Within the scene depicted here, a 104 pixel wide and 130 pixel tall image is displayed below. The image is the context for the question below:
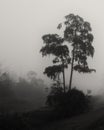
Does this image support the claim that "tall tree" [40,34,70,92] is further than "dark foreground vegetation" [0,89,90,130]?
Yes

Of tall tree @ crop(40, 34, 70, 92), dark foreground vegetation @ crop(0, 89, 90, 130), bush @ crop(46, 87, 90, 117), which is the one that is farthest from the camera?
tall tree @ crop(40, 34, 70, 92)

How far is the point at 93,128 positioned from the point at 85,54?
61.8 ft

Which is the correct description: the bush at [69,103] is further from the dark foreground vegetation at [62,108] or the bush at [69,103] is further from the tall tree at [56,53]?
the tall tree at [56,53]

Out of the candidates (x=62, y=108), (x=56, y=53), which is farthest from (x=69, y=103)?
(x=56, y=53)

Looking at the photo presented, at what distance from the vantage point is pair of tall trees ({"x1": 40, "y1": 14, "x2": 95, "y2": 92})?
4319 centimetres

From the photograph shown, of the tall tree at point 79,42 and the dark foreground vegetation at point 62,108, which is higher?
the tall tree at point 79,42

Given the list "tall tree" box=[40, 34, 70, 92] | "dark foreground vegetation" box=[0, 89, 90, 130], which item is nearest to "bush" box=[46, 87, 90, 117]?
A: "dark foreground vegetation" box=[0, 89, 90, 130]

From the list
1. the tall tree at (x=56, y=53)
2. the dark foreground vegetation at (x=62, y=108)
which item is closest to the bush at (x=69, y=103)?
the dark foreground vegetation at (x=62, y=108)

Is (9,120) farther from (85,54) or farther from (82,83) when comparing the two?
(82,83)

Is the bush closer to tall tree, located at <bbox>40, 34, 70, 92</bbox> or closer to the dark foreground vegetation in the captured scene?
the dark foreground vegetation

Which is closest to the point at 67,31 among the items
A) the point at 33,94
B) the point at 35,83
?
the point at 33,94

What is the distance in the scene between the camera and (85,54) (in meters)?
44.2

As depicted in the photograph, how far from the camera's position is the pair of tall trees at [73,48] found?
43.2 metres

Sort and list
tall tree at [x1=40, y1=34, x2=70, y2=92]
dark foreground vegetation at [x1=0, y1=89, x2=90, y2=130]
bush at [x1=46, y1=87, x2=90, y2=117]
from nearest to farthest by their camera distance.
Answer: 1. dark foreground vegetation at [x1=0, y1=89, x2=90, y2=130]
2. bush at [x1=46, y1=87, x2=90, y2=117]
3. tall tree at [x1=40, y1=34, x2=70, y2=92]
